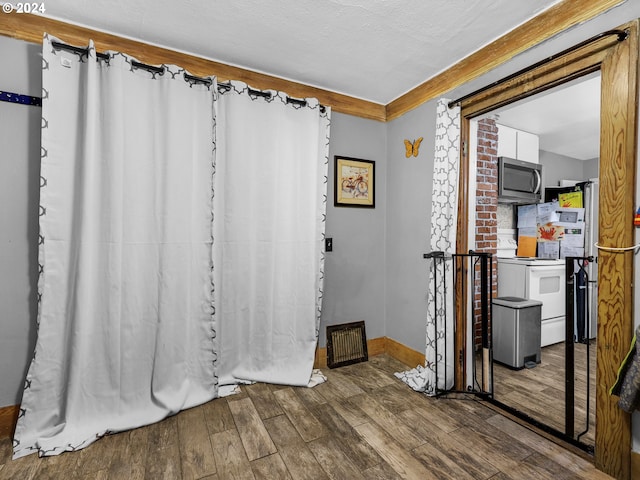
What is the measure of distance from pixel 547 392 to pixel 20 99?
157 inches

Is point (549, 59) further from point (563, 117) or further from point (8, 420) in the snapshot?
point (8, 420)

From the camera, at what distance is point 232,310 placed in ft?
7.86

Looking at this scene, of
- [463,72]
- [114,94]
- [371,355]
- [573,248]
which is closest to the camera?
[114,94]

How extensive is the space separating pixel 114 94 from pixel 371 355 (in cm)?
287

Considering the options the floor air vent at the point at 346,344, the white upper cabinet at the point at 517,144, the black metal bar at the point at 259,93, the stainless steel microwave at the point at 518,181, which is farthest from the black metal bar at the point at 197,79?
the white upper cabinet at the point at 517,144

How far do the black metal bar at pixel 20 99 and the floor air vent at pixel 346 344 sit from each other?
8.42 feet

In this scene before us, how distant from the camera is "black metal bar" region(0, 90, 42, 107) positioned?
71.4 inches

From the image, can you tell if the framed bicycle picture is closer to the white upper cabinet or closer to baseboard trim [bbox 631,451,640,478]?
the white upper cabinet

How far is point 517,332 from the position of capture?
2771 millimetres

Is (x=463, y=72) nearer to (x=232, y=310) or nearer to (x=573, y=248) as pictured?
(x=232, y=310)

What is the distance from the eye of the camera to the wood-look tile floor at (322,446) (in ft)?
5.19

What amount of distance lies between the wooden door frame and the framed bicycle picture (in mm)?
1630

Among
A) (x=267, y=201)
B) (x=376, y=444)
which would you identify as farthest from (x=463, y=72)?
(x=376, y=444)

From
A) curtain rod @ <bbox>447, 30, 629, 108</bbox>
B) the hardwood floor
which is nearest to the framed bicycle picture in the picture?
curtain rod @ <bbox>447, 30, 629, 108</bbox>
